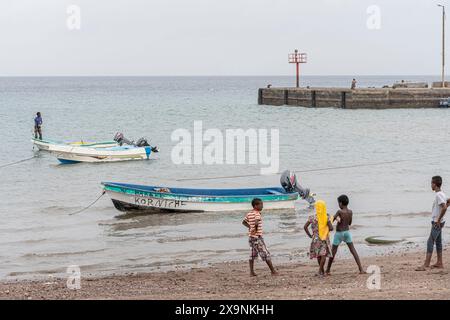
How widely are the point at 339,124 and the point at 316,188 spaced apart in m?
33.2

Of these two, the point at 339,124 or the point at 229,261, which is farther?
the point at 339,124

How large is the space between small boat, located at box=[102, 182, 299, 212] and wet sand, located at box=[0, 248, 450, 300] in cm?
697

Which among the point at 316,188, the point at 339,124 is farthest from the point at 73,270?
the point at 339,124

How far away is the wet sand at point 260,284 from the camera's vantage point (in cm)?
1178

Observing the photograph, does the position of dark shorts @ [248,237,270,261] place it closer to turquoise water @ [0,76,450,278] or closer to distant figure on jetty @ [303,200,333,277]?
distant figure on jetty @ [303,200,333,277]

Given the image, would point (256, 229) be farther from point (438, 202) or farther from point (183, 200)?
point (183, 200)

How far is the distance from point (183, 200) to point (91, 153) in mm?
16486

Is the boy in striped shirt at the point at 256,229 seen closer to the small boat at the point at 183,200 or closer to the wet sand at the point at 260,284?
the wet sand at the point at 260,284

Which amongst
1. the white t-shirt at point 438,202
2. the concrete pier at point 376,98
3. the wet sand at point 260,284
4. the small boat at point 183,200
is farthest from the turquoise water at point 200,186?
the concrete pier at point 376,98

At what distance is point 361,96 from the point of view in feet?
235

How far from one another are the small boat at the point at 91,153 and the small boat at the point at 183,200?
15.6 meters

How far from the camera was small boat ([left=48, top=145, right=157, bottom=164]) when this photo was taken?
3869cm

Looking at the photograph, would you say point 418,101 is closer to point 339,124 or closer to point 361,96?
point 361,96

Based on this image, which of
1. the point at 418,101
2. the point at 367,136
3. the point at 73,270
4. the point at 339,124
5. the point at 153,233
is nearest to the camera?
the point at 73,270
